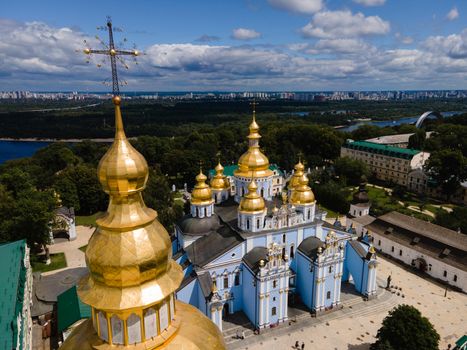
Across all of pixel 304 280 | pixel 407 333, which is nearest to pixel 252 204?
pixel 304 280

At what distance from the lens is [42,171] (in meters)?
49.6

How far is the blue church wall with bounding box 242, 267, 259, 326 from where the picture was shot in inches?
796

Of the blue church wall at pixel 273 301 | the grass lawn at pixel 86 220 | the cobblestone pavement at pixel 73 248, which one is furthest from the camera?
the grass lawn at pixel 86 220

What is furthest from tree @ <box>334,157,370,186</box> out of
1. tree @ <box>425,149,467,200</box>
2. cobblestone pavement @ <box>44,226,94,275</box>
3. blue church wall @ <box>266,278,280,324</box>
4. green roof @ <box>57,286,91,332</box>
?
green roof @ <box>57,286,91,332</box>

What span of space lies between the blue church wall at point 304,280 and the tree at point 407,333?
17.8 ft

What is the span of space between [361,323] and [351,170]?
104 ft

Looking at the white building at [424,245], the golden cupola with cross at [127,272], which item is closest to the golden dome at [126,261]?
the golden cupola with cross at [127,272]

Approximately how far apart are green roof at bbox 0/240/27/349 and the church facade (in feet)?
27.8

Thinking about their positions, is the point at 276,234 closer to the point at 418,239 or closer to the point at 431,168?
the point at 418,239

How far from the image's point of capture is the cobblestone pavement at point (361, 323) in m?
19.3

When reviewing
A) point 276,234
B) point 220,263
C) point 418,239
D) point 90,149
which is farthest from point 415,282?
point 90,149

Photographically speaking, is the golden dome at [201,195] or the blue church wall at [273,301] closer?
the blue church wall at [273,301]

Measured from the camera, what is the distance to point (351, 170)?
49.6 m

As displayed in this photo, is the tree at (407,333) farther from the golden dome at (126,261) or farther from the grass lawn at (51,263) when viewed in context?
the grass lawn at (51,263)
